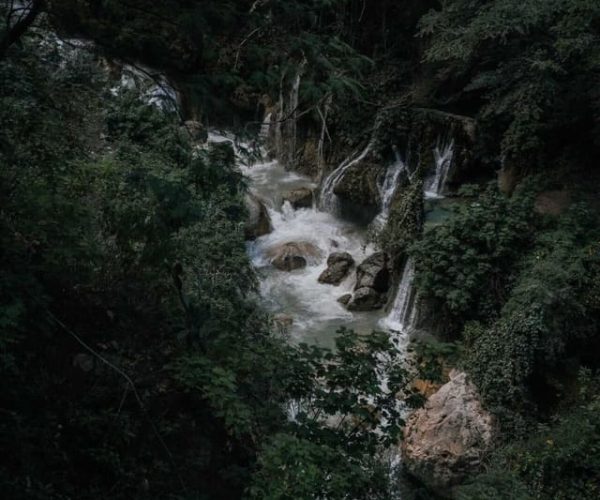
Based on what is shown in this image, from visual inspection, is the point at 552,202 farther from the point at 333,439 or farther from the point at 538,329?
the point at 333,439

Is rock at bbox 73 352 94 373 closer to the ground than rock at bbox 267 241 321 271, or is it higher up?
closer to the ground

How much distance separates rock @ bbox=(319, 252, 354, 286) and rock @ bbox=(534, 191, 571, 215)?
431cm

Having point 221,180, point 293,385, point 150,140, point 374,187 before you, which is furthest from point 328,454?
point 374,187

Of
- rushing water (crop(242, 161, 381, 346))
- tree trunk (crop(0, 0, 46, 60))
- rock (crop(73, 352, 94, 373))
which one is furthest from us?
rushing water (crop(242, 161, 381, 346))

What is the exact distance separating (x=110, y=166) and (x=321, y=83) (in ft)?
12.1

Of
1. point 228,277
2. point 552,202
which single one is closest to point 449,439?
point 228,277

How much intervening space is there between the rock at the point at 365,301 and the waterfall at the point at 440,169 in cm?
283

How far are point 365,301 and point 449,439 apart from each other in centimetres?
413

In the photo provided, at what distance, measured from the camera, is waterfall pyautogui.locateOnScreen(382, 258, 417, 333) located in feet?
34.5

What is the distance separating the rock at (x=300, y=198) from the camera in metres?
15.1

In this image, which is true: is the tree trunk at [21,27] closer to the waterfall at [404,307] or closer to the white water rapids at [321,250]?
the white water rapids at [321,250]

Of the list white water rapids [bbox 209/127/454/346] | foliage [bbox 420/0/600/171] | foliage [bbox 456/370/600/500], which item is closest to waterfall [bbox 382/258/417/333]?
white water rapids [bbox 209/127/454/346]

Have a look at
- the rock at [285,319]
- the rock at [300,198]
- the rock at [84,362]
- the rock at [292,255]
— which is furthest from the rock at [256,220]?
the rock at [84,362]

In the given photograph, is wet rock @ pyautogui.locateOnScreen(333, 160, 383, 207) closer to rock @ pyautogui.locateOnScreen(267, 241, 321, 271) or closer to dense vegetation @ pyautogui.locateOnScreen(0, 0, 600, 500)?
rock @ pyautogui.locateOnScreen(267, 241, 321, 271)
